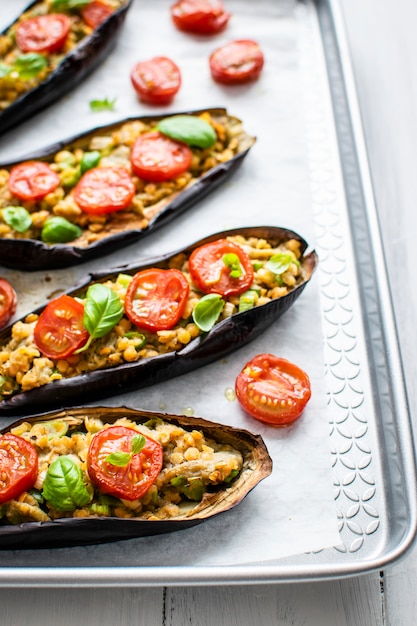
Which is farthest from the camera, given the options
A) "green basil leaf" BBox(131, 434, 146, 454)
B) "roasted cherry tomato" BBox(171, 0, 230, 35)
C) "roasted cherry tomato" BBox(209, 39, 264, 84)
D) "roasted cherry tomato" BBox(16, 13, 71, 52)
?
"roasted cherry tomato" BBox(171, 0, 230, 35)

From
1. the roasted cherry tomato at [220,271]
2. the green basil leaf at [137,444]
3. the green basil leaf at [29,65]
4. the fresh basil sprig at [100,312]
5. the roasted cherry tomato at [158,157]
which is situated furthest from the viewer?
the green basil leaf at [29,65]

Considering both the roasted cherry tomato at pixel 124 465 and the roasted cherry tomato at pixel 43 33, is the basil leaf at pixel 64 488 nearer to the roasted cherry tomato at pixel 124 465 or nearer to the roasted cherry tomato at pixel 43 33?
the roasted cherry tomato at pixel 124 465

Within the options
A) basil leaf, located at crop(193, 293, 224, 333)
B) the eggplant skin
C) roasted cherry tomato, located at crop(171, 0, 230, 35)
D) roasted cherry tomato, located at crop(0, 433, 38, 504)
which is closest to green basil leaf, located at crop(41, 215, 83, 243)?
basil leaf, located at crop(193, 293, 224, 333)

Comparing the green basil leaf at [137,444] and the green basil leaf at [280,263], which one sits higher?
the green basil leaf at [280,263]

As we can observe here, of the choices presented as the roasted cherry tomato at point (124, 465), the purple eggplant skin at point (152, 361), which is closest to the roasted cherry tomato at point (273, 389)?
the purple eggplant skin at point (152, 361)

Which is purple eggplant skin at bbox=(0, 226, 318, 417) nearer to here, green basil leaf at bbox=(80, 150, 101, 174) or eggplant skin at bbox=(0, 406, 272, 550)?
eggplant skin at bbox=(0, 406, 272, 550)
